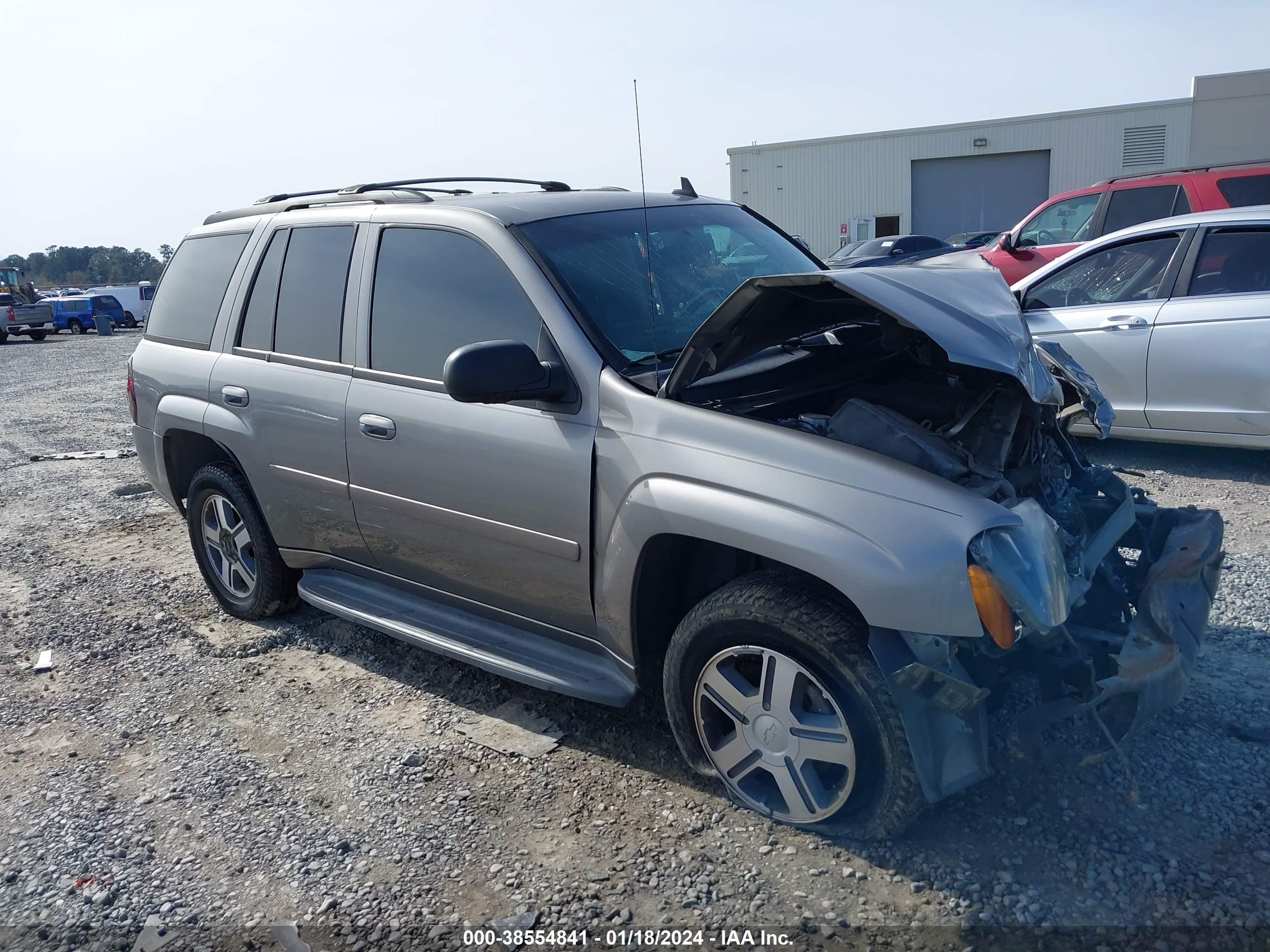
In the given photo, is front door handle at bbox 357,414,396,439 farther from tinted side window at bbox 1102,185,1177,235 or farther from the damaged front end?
tinted side window at bbox 1102,185,1177,235

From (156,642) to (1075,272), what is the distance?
6176 millimetres

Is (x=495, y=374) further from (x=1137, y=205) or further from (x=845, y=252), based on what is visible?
(x=845, y=252)

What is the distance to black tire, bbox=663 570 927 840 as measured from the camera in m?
2.73

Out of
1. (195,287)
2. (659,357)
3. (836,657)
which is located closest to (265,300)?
(195,287)

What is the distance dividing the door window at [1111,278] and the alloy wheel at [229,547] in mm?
4949

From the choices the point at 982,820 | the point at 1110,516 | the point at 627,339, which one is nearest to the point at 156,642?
the point at 627,339

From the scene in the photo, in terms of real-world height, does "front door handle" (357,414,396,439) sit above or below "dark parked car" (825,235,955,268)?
above

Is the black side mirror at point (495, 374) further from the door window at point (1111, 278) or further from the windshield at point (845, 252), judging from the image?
the windshield at point (845, 252)

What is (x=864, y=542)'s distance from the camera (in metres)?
2.71

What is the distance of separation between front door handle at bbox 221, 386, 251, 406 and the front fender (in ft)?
7.71

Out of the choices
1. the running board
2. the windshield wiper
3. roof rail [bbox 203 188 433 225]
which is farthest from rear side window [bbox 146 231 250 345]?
the windshield wiper

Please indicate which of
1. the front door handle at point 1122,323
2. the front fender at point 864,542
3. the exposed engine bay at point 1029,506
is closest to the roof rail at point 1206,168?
the front door handle at point 1122,323

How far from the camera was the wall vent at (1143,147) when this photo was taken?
3089cm

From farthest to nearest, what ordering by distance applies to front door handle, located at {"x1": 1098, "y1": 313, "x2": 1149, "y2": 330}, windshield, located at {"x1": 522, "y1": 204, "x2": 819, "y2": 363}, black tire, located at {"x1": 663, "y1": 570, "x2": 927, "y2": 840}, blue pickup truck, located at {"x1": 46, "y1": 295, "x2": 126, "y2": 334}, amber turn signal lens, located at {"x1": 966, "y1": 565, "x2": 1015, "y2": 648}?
blue pickup truck, located at {"x1": 46, "y1": 295, "x2": 126, "y2": 334} < front door handle, located at {"x1": 1098, "y1": 313, "x2": 1149, "y2": 330} < windshield, located at {"x1": 522, "y1": 204, "x2": 819, "y2": 363} < black tire, located at {"x1": 663, "y1": 570, "x2": 927, "y2": 840} < amber turn signal lens, located at {"x1": 966, "y1": 565, "x2": 1015, "y2": 648}
